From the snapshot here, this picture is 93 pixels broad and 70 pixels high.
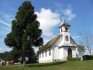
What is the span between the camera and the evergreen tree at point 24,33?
48.7 metres

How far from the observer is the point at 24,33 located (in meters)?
49.2

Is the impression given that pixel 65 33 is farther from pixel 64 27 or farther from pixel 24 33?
pixel 24 33

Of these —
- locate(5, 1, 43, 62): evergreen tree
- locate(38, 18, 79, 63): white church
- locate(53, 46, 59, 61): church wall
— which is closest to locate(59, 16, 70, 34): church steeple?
locate(38, 18, 79, 63): white church

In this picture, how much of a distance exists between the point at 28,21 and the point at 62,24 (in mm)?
20913

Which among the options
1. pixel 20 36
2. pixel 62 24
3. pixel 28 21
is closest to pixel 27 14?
pixel 28 21

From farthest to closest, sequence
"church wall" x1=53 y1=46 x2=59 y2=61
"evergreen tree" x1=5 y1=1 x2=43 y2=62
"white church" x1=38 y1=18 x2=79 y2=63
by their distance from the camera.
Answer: "church wall" x1=53 y1=46 x2=59 y2=61
"white church" x1=38 y1=18 x2=79 y2=63
"evergreen tree" x1=5 y1=1 x2=43 y2=62

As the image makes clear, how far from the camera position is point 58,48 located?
70000mm

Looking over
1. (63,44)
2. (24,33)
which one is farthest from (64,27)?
(24,33)

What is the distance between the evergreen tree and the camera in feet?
160

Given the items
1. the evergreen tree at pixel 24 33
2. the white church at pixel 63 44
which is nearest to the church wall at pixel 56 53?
the white church at pixel 63 44

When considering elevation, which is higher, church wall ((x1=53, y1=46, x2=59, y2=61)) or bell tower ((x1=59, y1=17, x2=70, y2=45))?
bell tower ((x1=59, y1=17, x2=70, y2=45))

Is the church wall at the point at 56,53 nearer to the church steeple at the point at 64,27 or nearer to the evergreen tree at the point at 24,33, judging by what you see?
the church steeple at the point at 64,27

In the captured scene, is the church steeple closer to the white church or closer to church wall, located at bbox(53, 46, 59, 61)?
the white church

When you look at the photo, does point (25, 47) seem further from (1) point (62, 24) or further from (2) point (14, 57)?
(1) point (62, 24)
